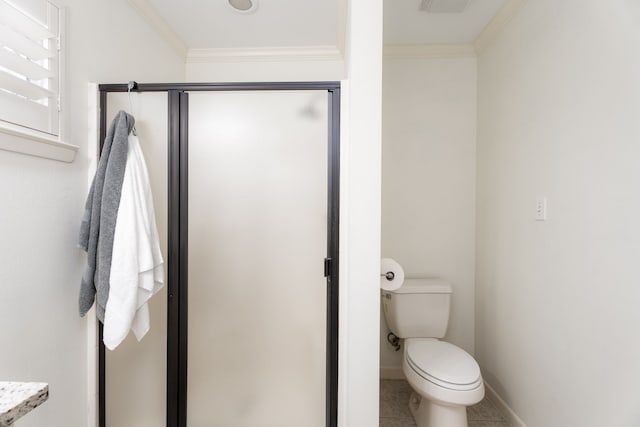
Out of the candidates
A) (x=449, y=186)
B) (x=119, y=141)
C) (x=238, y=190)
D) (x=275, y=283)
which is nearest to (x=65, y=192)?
(x=119, y=141)

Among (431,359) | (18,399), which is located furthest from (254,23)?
(431,359)

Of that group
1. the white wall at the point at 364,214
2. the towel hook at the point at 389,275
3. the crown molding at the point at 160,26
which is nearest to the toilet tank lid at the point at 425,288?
the towel hook at the point at 389,275

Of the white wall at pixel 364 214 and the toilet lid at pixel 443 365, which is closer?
the white wall at pixel 364 214

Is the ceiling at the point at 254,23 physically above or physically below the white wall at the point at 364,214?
Result: above

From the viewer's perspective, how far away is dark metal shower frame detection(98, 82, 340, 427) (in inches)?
55.4

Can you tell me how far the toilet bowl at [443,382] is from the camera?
57.5 inches

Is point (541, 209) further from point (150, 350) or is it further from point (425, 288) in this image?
point (150, 350)

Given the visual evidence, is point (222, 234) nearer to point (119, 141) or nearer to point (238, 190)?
point (238, 190)

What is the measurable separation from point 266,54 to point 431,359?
7.42 feet

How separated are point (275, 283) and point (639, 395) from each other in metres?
1.38

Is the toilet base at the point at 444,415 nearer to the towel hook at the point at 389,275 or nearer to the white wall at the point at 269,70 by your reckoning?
the towel hook at the point at 389,275

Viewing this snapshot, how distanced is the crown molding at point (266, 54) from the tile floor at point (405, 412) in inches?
93.5

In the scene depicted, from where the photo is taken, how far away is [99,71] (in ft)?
4.63

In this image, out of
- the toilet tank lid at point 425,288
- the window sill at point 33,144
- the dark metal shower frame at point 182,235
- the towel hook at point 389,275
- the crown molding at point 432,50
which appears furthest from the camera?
the crown molding at point 432,50
